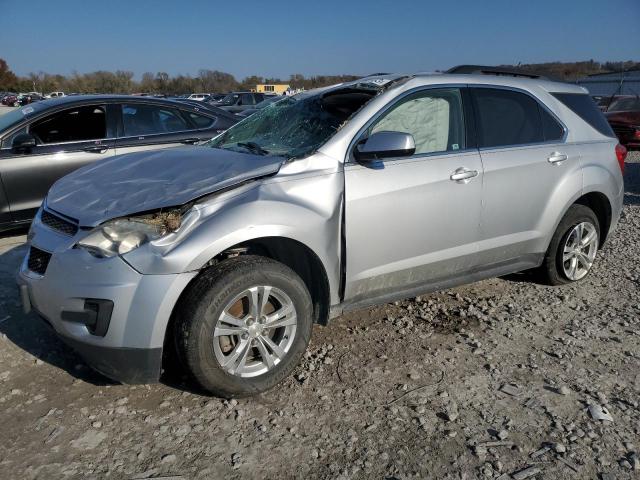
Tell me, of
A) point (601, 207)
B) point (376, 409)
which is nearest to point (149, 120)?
point (376, 409)

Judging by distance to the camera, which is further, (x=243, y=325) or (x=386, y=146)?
(x=386, y=146)

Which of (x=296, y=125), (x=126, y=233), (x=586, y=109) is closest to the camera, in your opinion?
(x=126, y=233)

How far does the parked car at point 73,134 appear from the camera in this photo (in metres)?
5.53

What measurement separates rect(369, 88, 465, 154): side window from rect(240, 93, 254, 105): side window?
69.1ft

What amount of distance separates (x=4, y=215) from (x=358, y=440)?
4.65m

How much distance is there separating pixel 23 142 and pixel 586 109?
212 inches

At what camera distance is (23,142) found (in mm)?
5504

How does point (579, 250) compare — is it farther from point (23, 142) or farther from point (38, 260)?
point (23, 142)

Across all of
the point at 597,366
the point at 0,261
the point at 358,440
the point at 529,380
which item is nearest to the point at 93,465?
the point at 358,440

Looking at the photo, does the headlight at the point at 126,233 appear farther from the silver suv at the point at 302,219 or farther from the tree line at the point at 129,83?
the tree line at the point at 129,83

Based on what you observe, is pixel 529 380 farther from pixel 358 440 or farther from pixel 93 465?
pixel 93 465

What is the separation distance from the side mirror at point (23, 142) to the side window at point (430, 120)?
13.1 feet

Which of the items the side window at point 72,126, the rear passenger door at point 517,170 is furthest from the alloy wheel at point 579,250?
the side window at point 72,126

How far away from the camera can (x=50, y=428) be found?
2688 mm
